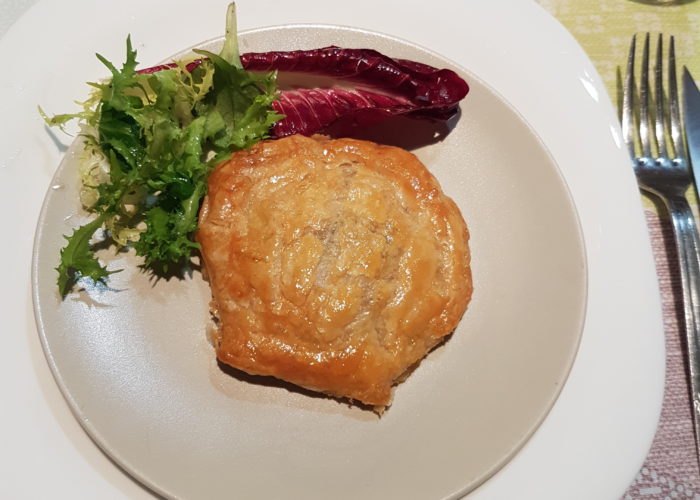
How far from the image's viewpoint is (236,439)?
2330 millimetres

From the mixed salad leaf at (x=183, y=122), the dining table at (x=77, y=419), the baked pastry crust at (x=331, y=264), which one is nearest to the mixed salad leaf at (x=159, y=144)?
the mixed salad leaf at (x=183, y=122)

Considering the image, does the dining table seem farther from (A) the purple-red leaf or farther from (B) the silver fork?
(A) the purple-red leaf

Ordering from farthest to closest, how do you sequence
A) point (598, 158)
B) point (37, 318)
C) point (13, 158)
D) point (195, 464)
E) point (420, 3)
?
point (420, 3) → point (598, 158) → point (13, 158) → point (37, 318) → point (195, 464)

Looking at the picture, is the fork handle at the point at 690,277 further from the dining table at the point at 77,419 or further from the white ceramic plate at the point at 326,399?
the white ceramic plate at the point at 326,399

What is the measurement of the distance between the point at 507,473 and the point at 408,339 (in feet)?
2.76

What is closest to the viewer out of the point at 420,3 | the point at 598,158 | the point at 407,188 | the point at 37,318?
the point at 37,318

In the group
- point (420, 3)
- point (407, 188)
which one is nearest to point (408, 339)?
point (407, 188)

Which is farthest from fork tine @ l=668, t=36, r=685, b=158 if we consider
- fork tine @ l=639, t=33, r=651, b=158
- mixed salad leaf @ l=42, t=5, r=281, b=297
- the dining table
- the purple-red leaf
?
mixed salad leaf @ l=42, t=5, r=281, b=297

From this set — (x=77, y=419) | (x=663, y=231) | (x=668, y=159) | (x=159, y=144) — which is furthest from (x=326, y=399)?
(x=668, y=159)

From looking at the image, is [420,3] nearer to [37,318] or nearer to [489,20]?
[489,20]

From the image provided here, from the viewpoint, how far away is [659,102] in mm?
3381

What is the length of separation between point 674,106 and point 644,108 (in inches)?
8.2

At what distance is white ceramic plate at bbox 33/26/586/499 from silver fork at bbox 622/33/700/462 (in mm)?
864

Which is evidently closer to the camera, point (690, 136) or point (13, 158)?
point (13, 158)
